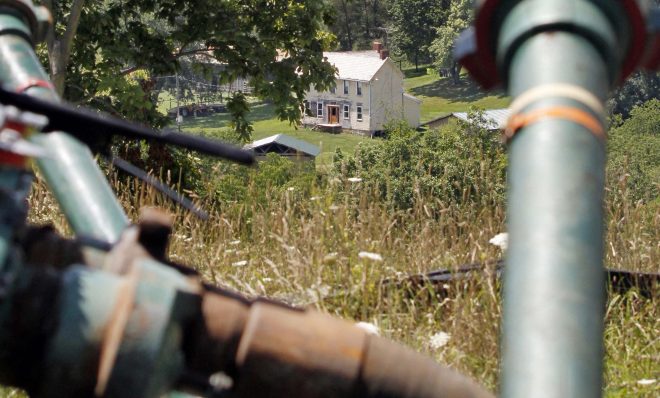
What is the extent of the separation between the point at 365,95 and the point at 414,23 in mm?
15099

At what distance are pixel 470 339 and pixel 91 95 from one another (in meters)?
13.4

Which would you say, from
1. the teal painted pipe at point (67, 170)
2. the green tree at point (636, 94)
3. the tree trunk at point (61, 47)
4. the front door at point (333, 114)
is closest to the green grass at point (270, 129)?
the front door at point (333, 114)

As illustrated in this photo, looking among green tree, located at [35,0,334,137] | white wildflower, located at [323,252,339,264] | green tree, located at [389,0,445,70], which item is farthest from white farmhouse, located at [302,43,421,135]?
white wildflower, located at [323,252,339,264]

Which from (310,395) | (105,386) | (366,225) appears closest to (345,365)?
(310,395)

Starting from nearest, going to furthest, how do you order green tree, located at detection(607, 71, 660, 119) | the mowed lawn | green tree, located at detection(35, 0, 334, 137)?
green tree, located at detection(35, 0, 334, 137), green tree, located at detection(607, 71, 660, 119), the mowed lawn

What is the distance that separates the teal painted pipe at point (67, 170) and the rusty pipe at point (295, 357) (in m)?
0.44

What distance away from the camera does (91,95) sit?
605 inches

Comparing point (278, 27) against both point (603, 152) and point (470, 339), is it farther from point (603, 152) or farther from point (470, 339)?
point (603, 152)

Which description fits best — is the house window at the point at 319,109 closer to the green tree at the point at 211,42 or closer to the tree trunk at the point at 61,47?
the green tree at the point at 211,42

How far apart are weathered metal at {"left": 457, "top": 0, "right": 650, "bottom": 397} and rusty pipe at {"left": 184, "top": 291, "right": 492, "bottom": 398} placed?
3.7 inches

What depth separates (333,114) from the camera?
7419cm

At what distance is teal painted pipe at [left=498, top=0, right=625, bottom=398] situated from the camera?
0.71m

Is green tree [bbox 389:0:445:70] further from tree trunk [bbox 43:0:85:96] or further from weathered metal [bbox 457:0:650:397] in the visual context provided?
weathered metal [bbox 457:0:650:397]

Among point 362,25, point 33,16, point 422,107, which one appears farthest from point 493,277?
point 362,25
